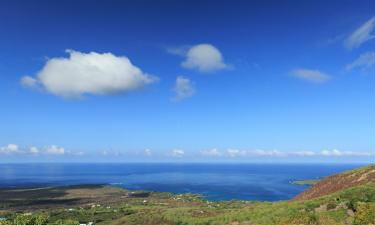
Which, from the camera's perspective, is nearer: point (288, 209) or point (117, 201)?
point (288, 209)

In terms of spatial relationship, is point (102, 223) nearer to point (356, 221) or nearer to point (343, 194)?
point (343, 194)

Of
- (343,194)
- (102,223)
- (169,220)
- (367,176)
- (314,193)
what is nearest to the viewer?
(343,194)

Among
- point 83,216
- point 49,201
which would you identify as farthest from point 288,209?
point 49,201

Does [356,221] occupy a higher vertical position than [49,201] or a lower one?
higher

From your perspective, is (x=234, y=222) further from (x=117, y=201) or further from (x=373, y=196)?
(x=117, y=201)

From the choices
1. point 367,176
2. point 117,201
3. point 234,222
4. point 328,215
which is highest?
point 367,176

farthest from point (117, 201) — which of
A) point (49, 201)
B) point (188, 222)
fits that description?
point (188, 222)

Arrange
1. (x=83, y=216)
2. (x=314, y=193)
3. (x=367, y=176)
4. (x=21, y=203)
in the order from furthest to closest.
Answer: (x=21, y=203) → (x=83, y=216) → (x=314, y=193) → (x=367, y=176)
